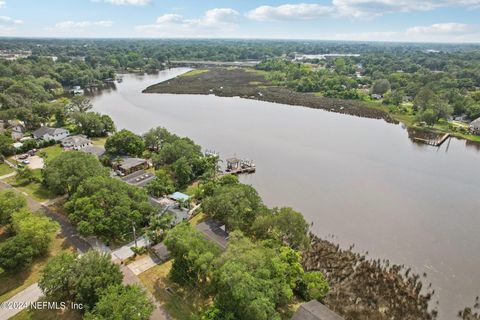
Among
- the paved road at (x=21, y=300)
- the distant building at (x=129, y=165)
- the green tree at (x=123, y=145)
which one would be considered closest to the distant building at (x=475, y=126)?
the distant building at (x=129, y=165)

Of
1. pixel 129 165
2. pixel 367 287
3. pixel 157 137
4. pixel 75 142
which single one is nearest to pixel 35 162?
pixel 75 142

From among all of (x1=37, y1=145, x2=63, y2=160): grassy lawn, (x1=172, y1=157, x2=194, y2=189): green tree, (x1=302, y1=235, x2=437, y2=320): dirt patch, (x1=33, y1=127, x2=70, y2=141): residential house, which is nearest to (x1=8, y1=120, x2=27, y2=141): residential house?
(x1=33, y1=127, x2=70, y2=141): residential house

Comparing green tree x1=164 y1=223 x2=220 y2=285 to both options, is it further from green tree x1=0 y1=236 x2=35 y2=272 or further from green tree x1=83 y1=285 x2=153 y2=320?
green tree x1=0 y1=236 x2=35 y2=272

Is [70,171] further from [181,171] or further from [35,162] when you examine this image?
[35,162]

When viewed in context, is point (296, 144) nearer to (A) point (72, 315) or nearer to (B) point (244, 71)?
(A) point (72, 315)

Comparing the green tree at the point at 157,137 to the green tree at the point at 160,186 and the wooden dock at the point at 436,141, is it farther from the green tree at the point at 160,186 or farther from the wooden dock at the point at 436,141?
the wooden dock at the point at 436,141

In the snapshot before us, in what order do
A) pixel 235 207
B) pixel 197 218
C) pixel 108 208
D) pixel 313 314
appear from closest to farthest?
pixel 313 314 < pixel 108 208 < pixel 235 207 < pixel 197 218
